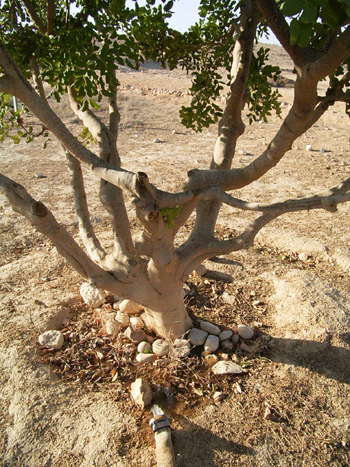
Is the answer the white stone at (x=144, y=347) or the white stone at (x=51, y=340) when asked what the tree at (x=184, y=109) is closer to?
the white stone at (x=144, y=347)

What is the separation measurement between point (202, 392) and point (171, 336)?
21.2 inches

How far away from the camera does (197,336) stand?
10.4 feet

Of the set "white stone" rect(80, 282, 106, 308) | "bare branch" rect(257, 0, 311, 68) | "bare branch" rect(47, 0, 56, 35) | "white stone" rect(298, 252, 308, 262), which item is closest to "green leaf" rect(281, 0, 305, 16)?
"bare branch" rect(257, 0, 311, 68)

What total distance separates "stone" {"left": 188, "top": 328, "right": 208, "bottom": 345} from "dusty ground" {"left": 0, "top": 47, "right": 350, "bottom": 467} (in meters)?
0.32

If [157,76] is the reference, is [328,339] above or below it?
below

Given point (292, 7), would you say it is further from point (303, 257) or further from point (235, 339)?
point (303, 257)

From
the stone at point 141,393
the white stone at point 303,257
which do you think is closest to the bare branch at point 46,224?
the stone at point 141,393

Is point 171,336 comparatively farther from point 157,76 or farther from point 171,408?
point 157,76

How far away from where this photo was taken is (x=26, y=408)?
2557 mm

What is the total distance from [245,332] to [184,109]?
193 cm

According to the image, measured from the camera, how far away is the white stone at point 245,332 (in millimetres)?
3215

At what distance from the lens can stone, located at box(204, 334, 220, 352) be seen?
3078mm

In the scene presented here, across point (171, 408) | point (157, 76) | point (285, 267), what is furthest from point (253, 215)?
point (157, 76)

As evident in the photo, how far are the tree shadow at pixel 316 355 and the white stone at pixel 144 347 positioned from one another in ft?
3.27
